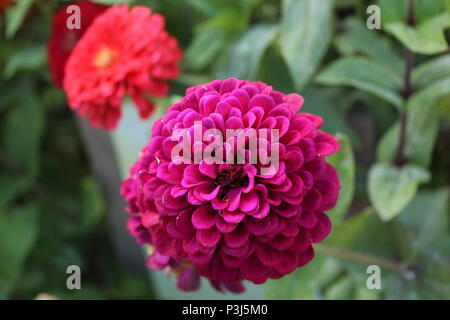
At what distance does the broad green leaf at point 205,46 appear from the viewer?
0.69 meters

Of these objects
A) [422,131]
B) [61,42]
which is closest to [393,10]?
[422,131]

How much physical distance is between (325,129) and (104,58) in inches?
10.8

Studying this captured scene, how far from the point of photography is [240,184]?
36cm

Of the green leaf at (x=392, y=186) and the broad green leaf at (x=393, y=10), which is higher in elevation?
the broad green leaf at (x=393, y=10)

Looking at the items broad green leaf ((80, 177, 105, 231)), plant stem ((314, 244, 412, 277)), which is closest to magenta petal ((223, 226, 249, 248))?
plant stem ((314, 244, 412, 277))

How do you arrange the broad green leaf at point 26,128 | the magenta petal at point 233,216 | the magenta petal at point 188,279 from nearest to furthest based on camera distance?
the magenta petal at point 233,216 → the magenta petal at point 188,279 → the broad green leaf at point 26,128

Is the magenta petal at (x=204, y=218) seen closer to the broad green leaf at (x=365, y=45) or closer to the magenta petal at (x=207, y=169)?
the magenta petal at (x=207, y=169)

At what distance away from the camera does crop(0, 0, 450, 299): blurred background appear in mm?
574

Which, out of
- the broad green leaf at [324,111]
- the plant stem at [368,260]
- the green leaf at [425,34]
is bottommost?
the plant stem at [368,260]

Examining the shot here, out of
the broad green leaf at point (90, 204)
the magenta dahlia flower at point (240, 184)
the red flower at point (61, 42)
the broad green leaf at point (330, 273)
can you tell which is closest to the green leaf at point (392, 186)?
the broad green leaf at point (330, 273)

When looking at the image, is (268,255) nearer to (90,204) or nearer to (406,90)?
(406,90)
